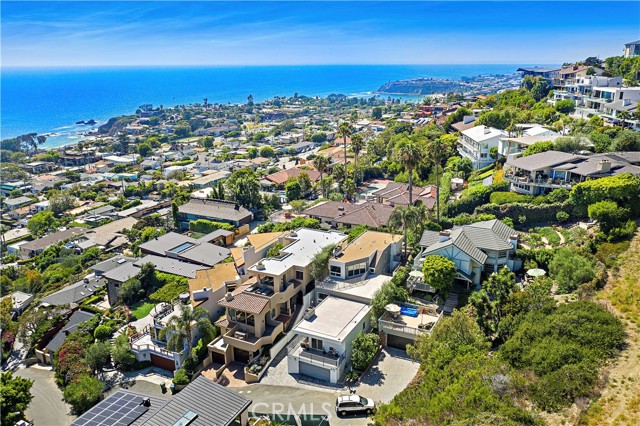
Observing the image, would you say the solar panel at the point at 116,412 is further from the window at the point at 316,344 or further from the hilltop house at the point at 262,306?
the window at the point at 316,344

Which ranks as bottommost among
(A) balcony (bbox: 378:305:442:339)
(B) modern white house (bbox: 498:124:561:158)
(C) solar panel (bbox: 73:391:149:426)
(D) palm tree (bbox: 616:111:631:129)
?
(A) balcony (bbox: 378:305:442:339)

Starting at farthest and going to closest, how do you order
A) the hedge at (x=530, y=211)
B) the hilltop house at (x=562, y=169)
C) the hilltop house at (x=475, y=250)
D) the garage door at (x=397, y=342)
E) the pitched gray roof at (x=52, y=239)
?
the pitched gray roof at (x=52, y=239)
the hilltop house at (x=562, y=169)
the hedge at (x=530, y=211)
the hilltop house at (x=475, y=250)
the garage door at (x=397, y=342)

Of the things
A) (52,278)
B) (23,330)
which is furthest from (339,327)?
(52,278)

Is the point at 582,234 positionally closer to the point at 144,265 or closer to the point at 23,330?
the point at 144,265

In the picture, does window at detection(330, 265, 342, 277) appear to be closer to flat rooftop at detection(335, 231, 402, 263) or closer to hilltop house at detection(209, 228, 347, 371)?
flat rooftop at detection(335, 231, 402, 263)

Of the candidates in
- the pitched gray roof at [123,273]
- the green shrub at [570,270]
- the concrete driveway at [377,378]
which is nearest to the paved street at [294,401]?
the concrete driveway at [377,378]

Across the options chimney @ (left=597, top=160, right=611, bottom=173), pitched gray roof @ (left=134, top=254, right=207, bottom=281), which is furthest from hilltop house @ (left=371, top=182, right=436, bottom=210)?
pitched gray roof @ (left=134, top=254, right=207, bottom=281)

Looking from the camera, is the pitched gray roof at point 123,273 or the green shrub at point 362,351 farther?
the pitched gray roof at point 123,273

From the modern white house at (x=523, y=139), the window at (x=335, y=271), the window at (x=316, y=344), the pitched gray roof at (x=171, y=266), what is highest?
the modern white house at (x=523, y=139)
